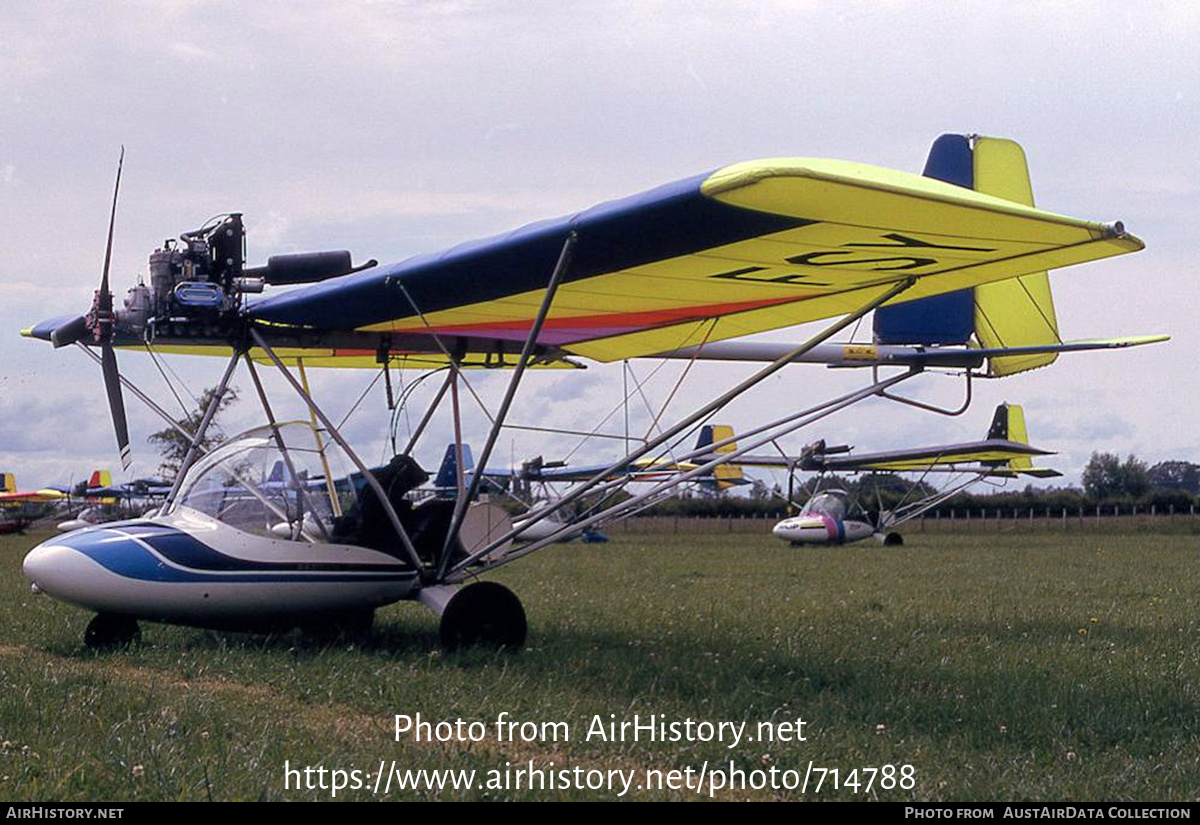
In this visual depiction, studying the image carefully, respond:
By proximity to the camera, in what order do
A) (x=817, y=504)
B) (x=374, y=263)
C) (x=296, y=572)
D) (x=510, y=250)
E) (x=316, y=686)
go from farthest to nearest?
(x=817, y=504)
(x=374, y=263)
(x=296, y=572)
(x=510, y=250)
(x=316, y=686)

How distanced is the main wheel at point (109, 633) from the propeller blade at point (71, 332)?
275cm

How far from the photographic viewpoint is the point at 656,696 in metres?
6.98

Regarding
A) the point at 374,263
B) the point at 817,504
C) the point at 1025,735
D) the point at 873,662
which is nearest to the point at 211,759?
the point at 1025,735

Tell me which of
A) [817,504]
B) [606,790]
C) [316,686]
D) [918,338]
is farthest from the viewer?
[817,504]

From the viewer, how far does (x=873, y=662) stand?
8500 millimetres

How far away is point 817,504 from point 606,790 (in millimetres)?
33215

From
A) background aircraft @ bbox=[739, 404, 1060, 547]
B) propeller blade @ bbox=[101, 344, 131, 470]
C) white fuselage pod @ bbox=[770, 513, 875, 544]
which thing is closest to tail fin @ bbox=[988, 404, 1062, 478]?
background aircraft @ bbox=[739, 404, 1060, 547]

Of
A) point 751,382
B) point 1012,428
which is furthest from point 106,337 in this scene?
point 1012,428

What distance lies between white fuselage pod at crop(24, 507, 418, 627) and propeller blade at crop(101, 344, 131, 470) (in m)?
1.99

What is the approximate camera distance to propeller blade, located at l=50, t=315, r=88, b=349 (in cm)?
1074

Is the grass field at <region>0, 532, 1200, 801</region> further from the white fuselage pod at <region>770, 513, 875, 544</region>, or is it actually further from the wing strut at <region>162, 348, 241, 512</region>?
the white fuselage pod at <region>770, 513, 875, 544</region>

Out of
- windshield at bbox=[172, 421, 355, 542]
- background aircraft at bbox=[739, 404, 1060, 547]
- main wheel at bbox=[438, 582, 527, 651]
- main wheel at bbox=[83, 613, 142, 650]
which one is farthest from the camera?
background aircraft at bbox=[739, 404, 1060, 547]

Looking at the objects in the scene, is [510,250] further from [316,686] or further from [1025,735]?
[1025,735]

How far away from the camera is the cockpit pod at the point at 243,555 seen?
8.50 meters
